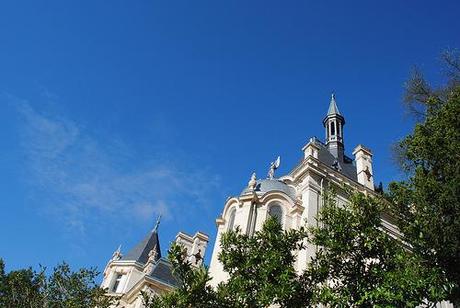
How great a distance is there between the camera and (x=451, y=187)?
13.9 meters

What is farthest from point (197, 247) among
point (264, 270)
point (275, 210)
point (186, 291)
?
point (264, 270)

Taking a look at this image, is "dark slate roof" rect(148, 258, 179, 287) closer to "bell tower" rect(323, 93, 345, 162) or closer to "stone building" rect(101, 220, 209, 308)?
"stone building" rect(101, 220, 209, 308)

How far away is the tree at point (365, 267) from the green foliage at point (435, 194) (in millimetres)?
701

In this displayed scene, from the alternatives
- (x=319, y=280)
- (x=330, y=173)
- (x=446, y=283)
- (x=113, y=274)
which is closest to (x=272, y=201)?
(x=330, y=173)

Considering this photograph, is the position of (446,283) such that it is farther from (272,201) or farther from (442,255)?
(272,201)

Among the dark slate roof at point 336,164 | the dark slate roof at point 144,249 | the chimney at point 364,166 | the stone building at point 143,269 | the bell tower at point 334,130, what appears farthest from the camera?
the dark slate roof at point 144,249

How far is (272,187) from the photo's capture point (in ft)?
89.6

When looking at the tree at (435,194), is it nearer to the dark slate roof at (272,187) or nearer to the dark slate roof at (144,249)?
the dark slate roof at (272,187)

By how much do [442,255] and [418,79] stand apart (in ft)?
35.1

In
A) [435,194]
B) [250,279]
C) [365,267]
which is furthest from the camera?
[435,194]

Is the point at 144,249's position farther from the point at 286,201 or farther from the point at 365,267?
the point at 365,267

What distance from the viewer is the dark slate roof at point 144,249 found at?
38906 mm

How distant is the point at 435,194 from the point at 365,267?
3427mm

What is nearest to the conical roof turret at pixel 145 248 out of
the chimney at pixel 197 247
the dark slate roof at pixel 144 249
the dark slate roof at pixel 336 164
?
the dark slate roof at pixel 144 249
